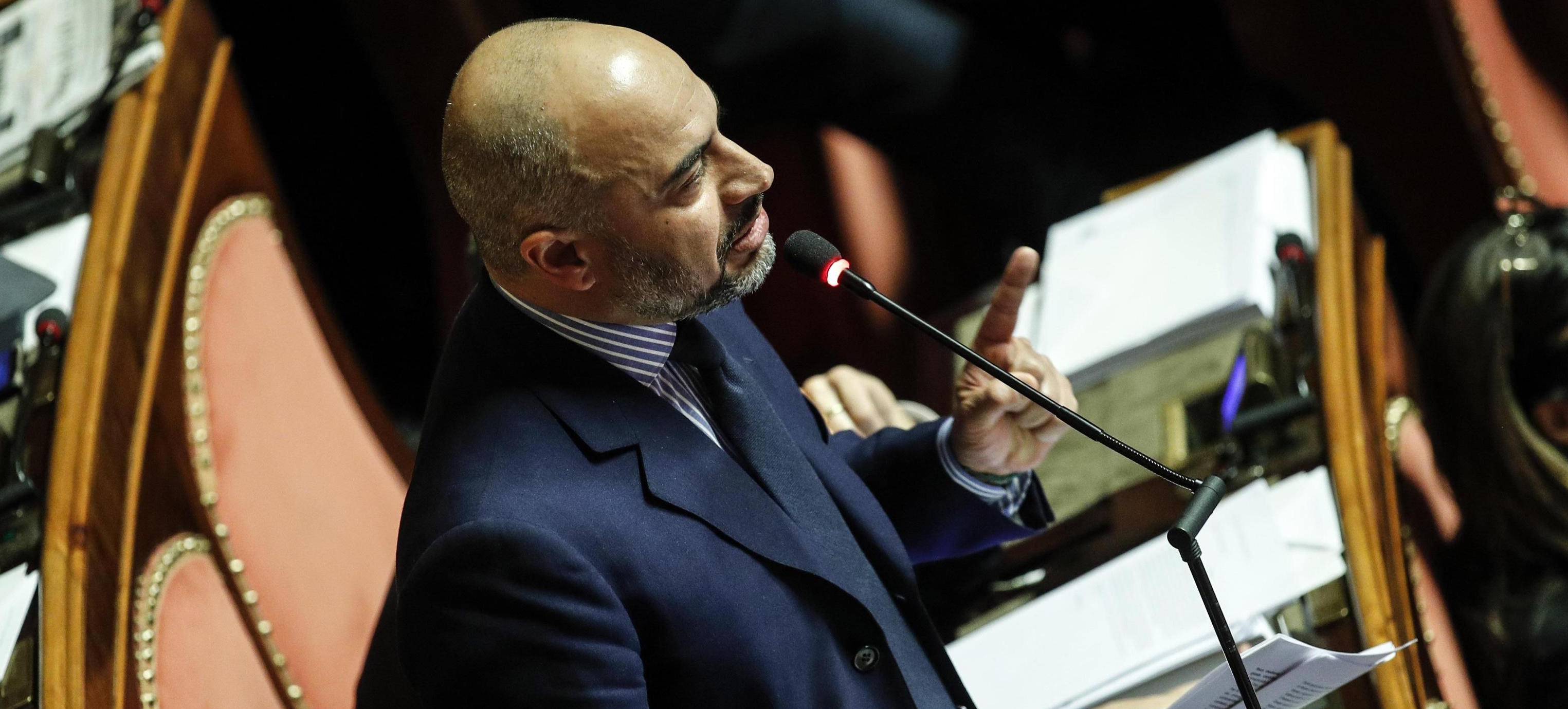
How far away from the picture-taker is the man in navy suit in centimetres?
94

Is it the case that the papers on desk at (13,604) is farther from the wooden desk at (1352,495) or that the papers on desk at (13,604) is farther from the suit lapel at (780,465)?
the wooden desk at (1352,495)

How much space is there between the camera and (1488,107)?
2.05 m

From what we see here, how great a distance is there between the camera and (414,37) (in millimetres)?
2160

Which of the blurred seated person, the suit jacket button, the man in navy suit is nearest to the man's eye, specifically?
the man in navy suit

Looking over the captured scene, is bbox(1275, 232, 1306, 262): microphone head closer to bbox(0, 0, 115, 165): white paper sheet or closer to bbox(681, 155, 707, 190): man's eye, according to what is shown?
bbox(681, 155, 707, 190): man's eye

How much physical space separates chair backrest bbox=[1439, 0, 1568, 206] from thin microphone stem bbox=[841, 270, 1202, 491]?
1.33m

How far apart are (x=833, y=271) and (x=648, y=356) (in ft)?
0.56

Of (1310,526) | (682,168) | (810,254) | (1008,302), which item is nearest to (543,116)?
(682,168)

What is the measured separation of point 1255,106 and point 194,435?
79.4 inches

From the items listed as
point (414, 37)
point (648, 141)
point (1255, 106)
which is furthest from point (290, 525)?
point (1255, 106)

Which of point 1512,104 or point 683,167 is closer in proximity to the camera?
point 683,167

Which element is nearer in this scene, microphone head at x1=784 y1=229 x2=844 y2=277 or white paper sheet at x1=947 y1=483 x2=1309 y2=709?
microphone head at x1=784 y1=229 x2=844 y2=277

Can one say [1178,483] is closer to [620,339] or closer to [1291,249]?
[620,339]

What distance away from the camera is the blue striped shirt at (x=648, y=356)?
1.08m
